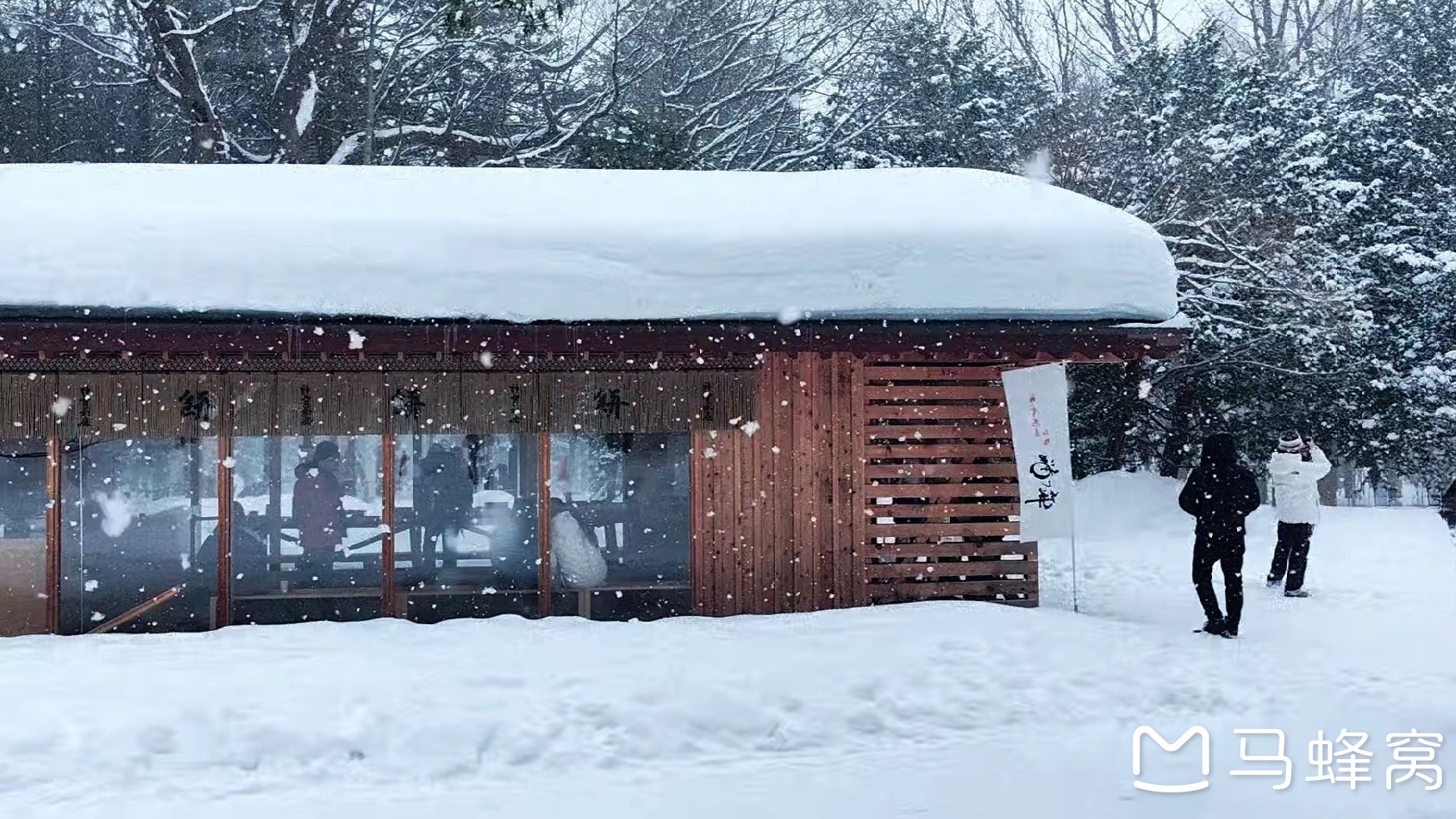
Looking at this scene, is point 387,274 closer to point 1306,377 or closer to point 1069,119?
point 1069,119

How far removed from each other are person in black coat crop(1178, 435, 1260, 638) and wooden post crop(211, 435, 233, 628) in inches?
295

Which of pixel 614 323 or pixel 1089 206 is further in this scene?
pixel 1089 206

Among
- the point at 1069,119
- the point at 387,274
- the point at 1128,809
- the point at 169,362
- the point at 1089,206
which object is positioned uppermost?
the point at 1069,119

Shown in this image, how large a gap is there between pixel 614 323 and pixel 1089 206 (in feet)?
14.5

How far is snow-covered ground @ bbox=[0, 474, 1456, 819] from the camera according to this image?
5363 mm

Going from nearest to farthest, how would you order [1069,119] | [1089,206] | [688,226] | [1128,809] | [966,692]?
[1128,809] → [966,692] → [688,226] → [1089,206] → [1069,119]

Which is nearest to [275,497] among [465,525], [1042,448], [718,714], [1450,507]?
[465,525]

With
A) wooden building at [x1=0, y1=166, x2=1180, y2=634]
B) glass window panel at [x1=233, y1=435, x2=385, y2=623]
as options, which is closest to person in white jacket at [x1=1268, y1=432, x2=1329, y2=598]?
wooden building at [x1=0, y1=166, x2=1180, y2=634]

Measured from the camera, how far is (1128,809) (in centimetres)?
511

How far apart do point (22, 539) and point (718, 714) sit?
606cm

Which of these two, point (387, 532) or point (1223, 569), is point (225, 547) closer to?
point (387, 532)

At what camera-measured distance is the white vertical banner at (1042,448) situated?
9414 millimetres

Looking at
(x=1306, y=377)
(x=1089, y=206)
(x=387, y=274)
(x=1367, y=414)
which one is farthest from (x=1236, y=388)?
(x=387, y=274)

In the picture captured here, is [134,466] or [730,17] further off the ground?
[730,17]
